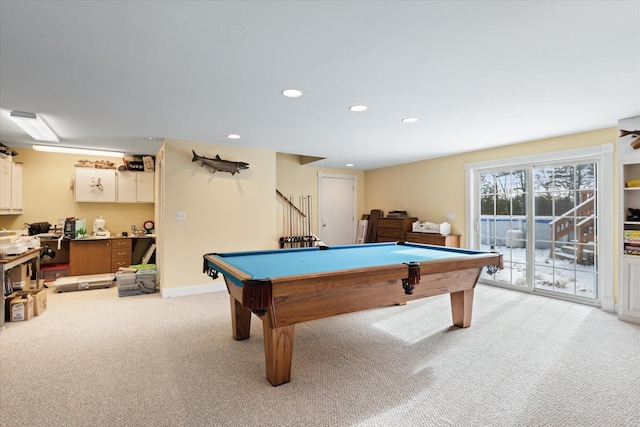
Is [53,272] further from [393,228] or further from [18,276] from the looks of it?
[393,228]

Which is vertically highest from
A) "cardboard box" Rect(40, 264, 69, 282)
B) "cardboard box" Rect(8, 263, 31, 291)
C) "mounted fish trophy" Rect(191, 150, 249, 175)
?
"mounted fish trophy" Rect(191, 150, 249, 175)

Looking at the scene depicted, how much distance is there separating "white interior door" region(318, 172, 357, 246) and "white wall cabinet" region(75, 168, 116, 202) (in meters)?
Result: 3.94

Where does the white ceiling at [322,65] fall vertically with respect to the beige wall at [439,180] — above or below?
above

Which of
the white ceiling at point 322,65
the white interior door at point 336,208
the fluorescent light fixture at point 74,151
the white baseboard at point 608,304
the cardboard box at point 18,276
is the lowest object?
the white baseboard at point 608,304

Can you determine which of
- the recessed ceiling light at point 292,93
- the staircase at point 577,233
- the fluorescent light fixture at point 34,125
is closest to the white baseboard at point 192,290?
the fluorescent light fixture at point 34,125

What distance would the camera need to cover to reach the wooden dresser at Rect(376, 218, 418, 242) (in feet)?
19.9

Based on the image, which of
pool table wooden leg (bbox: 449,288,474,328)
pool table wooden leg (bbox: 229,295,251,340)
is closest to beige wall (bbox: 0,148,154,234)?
pool table wooden leg (bbox: 229,295,251,340)

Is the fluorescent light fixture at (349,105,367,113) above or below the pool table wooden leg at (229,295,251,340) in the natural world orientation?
above

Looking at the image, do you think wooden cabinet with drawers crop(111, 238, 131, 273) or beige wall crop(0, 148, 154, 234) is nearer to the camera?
beige wall crop(0, 148, 154, 234)

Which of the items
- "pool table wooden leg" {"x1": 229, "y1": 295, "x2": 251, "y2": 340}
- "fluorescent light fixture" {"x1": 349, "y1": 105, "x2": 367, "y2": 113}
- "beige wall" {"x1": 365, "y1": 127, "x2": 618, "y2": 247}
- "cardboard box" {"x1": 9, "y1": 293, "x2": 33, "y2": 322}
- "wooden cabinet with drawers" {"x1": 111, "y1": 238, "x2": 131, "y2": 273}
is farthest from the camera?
"wooden cabinet with drawers" {"x1": 111, "y1": 238, "x2": 131, "y2": 273}

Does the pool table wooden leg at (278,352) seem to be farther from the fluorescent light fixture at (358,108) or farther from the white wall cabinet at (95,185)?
the white wall cabinet at (95,185)

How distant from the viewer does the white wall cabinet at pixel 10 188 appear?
14.8 feet

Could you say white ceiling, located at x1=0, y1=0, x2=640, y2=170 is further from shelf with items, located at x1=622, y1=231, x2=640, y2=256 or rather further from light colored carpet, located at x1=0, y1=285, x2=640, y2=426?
light colored carpet, located at x1=0, y1=285, x2=640, y2=426

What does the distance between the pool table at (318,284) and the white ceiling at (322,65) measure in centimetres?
144
